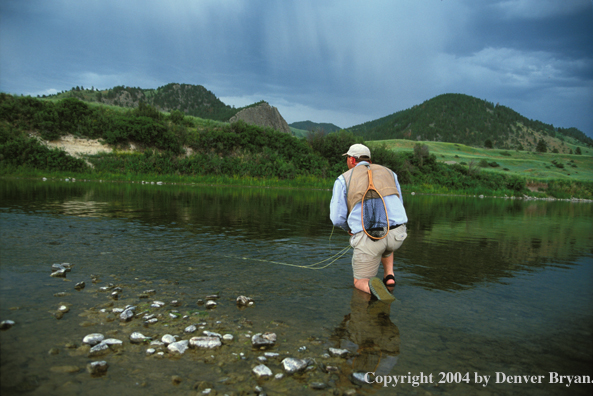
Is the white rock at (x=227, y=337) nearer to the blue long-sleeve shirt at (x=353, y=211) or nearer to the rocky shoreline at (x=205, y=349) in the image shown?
the rocky shoreline at (x=205, y=349)

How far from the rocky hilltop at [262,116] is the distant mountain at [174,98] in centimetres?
511

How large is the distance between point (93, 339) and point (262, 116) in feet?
315

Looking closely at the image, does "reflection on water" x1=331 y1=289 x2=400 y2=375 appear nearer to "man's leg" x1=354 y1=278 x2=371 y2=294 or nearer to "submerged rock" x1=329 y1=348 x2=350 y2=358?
"submerged rock" x1=329 y1=348 x2=350 y2=358

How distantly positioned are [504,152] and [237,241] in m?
106

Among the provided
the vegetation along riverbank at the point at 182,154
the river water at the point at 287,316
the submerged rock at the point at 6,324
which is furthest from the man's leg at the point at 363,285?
the vegetation along riverbank at the point at 182,154

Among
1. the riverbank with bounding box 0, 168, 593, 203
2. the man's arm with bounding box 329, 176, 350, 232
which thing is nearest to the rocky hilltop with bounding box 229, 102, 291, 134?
the riverbank with bounding box 0, 168, 593, 203

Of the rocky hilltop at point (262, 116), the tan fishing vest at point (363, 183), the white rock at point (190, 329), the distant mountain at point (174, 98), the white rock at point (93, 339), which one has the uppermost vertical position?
the distant mountain at point (174, 98)

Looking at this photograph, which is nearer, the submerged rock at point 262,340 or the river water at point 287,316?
the river water at point 287,316

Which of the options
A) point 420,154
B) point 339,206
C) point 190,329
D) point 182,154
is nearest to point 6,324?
point 190,329

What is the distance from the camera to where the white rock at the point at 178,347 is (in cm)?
304

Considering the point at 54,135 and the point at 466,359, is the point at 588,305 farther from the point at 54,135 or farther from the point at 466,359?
the point at 54,135

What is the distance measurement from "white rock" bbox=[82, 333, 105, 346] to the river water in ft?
0.29

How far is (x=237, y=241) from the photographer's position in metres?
8.39

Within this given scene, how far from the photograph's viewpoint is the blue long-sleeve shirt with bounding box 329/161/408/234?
4992mm
